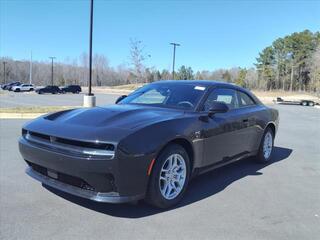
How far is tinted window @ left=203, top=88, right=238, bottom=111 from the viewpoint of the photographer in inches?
201

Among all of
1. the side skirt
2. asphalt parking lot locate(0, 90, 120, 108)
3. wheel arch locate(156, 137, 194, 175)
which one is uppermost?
wheel arch locate(156, 137, 194, 175)

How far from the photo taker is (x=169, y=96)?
5285 mm

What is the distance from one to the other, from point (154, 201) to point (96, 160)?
0.90 metres

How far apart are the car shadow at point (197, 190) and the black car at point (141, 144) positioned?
22 centimetres

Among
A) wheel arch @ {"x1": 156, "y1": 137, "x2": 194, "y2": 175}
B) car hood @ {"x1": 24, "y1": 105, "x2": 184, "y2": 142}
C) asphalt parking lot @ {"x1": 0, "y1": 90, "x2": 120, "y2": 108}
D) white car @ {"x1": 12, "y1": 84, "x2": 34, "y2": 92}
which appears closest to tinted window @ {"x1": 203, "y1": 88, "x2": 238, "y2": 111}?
car hood @ {"x1": 24, "y1": 105, "x2": 184, "y2": 142}

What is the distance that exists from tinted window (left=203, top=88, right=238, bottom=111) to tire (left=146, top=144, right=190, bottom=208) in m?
0.96

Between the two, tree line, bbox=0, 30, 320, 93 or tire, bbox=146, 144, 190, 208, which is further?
tree line, bbox=0, 30, 320, 93

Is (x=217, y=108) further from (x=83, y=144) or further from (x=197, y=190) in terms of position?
(x=83, y=144)

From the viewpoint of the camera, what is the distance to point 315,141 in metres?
10.3

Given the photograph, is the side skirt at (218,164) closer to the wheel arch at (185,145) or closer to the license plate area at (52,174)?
the wheel arch at (185,145)

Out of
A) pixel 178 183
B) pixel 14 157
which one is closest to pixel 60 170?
pixel 178 183

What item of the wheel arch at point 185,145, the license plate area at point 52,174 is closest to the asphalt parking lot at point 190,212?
the license plate area at point 52,174

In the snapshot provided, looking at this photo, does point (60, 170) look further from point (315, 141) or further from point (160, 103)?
point (315, 141)

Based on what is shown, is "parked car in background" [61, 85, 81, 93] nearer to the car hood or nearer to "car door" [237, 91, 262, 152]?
Answer: "car door" [237, 91, 262, 152]
